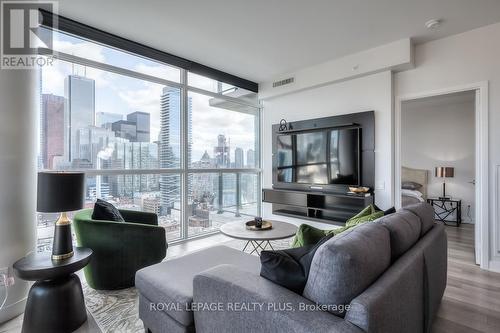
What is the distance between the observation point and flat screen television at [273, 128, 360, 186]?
13.0ft

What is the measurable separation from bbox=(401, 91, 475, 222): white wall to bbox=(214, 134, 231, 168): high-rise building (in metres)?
3.83

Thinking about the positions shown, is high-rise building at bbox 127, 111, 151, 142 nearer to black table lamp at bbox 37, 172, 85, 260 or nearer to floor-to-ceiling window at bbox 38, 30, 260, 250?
floor-to-ceiling window at bbox 38, 30, 260, 250

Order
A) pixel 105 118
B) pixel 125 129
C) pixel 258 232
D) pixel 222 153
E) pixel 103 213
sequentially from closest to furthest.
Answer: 1. pixel 103 213
2. pixel 258 232
3. pixel 105 118
4. pixel 125 129
5. pixel 222 153

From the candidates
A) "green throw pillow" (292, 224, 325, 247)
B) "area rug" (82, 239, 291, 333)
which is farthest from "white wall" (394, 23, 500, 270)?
"area rug" (82, 239, 291, 333)

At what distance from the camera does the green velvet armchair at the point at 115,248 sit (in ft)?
7.52

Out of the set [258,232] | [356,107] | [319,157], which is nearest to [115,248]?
[258,232]

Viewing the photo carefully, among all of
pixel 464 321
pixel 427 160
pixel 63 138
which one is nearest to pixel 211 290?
pixel 464 321

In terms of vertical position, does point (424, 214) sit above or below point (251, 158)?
below

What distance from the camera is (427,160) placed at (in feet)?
19.1

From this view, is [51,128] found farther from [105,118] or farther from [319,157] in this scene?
[319,157]

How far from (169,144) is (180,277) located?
8.62ft

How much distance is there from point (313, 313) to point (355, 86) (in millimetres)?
3809

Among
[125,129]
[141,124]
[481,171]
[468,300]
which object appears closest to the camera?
[468,300]

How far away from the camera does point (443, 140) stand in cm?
561
